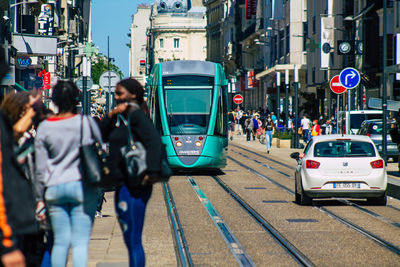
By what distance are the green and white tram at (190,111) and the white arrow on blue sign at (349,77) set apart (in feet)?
11.0

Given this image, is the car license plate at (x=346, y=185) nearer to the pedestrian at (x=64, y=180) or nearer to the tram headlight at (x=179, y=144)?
the tram headlight at (x=179, y=144)

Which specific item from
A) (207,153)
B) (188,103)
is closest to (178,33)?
(207,153)

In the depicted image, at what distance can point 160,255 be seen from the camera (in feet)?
34.5

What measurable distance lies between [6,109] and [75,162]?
3.19ft

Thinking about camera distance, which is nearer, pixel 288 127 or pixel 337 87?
pixel 337 87

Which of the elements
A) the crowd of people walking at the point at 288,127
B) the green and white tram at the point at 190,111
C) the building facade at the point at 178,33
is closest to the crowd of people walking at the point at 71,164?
the green and white tram at the point at 190,111

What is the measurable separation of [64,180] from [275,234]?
635cm

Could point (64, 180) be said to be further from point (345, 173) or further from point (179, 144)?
point (179, 144)

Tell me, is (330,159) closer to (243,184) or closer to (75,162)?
(243,184)

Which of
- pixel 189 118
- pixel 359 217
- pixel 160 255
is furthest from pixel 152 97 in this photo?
pixel 160 255

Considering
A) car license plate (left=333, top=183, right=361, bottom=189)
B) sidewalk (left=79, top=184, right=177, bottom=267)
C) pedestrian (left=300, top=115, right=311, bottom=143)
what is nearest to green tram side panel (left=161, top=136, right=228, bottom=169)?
car license plate (left=333, top=183, right=361, bottom=189)

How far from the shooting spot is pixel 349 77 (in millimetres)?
25797

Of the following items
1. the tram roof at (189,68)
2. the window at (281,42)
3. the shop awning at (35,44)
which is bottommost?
the tram roof at (189,68)

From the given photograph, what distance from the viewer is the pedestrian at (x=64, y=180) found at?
6680 mm
